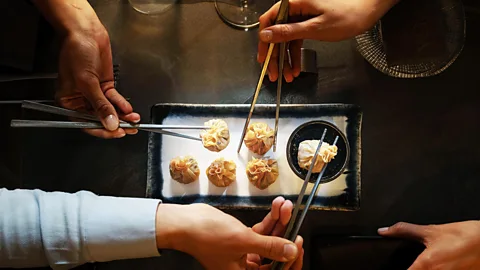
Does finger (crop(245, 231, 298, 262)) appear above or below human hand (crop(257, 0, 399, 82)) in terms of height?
below

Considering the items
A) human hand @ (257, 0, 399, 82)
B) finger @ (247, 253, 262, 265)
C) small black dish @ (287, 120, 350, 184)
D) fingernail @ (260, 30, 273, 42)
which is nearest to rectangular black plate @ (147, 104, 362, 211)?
small black dish @ (287, 120, 350, 184)

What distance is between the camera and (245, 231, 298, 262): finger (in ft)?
5.40

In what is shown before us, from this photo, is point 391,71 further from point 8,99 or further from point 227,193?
point 8,99

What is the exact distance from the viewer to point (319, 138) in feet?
7.19

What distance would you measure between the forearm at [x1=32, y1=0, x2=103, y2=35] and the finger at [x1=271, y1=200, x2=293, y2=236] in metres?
1.33

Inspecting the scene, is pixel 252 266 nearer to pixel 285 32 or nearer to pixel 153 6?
pixel 285 32

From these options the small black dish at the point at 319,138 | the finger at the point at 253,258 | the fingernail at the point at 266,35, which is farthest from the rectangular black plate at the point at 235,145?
the fingernail at the point at 266,35

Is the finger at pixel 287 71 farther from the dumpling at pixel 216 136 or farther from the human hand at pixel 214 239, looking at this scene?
the human hand at pixel 214 239

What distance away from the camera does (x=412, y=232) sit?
83.2 inches

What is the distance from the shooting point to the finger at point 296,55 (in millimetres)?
2164

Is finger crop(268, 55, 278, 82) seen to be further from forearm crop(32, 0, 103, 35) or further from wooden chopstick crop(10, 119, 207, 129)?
forearm crop(32, 0, 103, 35)

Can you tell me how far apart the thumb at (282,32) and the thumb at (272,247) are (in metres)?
0.86

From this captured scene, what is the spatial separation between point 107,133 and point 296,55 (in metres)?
1.09

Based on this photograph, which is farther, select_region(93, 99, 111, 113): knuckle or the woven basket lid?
the woven basket lid
